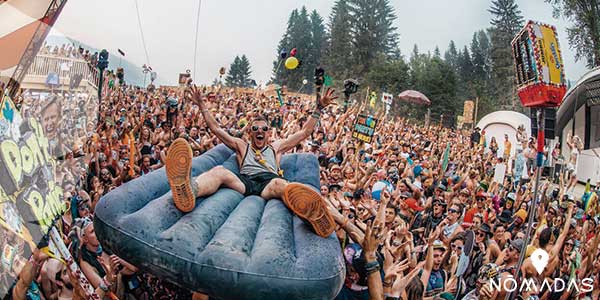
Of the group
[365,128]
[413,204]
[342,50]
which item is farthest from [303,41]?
[413,204]

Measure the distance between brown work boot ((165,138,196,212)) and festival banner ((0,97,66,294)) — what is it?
0.75 meters

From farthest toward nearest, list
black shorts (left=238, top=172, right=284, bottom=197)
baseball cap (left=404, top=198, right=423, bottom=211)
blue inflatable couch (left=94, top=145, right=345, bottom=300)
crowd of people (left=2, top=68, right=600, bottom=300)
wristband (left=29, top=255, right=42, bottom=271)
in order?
baseball cap (left=404, top=198, right=423, bottom=211)
black shorts (left=238, top=172, right=284, bottom=197)
crowd of people (left=2, top=68, right=600, bottom=300)
wristband (left=29, top=255, right=42, bottom=271)
blue inflatable couch (left=94, top=145, right=345, bottom=300)

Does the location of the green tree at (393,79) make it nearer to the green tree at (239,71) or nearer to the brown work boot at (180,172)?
the green tree at (239,71)

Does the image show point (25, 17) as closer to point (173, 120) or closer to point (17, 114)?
point (17, 114)

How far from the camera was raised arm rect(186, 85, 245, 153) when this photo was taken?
16.4ft

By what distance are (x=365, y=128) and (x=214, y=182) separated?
6.44 m

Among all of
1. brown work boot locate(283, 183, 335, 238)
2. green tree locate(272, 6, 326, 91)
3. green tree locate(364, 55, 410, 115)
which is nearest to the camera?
brown work boot locate(283, 183, 335, 238)

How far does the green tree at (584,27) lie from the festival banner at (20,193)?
32.9m

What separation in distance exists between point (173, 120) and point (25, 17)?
7.09 m

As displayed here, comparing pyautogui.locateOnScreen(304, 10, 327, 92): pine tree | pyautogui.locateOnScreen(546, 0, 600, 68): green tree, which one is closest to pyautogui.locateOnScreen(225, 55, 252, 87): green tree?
pyautogui.locateOnScreen(304, 10, 327, 92): pine tree

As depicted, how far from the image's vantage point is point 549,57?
14.2ft

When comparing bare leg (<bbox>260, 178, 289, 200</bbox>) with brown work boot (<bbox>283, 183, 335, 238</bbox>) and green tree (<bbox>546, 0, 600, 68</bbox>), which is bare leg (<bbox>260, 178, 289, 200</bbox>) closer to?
brown work boot (<bbox>283, 183, 335, 238</bbox>)

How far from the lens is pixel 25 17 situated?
2572 mm

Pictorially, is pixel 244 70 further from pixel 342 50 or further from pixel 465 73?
pixel 465 73
